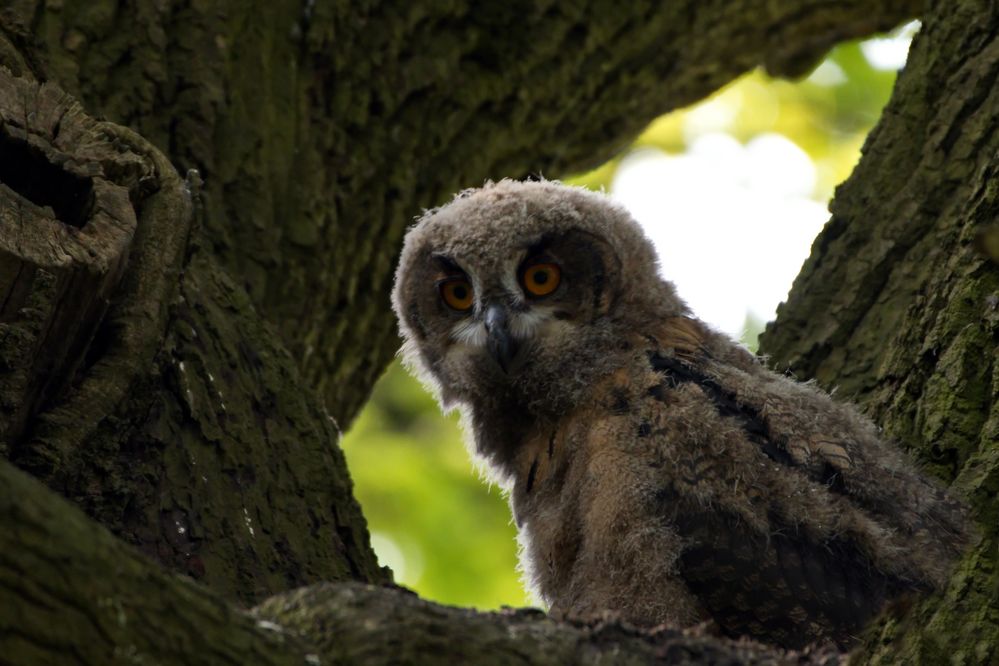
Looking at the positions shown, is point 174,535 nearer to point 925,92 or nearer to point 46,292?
point 46,292

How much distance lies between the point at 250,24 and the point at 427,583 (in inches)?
168

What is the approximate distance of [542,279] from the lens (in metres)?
3.78

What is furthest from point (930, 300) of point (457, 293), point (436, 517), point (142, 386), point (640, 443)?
point (436, 517)

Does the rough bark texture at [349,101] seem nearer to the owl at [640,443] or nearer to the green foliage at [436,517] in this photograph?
the owl at [640,443]

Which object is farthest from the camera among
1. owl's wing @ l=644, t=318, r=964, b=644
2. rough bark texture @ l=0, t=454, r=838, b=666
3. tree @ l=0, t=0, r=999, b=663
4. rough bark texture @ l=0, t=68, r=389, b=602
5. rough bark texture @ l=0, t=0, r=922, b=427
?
rough bark texture @ l=0, t=0, r=922, b=427

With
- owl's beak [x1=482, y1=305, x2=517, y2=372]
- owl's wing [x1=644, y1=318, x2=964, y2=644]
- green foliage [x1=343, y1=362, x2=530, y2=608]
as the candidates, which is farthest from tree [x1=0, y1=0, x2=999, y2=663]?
green foliage [x1=343, y1=362, x2=530, y2=608]

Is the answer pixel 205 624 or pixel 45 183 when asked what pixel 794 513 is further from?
pixel 45 183

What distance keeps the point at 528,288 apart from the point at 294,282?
2.42 feet

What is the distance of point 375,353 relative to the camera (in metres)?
4.43

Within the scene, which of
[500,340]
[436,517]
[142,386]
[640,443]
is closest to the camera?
[142,386]

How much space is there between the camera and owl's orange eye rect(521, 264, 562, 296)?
377 cm

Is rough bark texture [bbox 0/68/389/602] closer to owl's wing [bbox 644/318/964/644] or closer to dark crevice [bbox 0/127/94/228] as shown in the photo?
dark crevice [bbox 0/127/94/228]

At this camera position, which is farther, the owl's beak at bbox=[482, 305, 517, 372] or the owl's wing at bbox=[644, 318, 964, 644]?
the owl's beak at bbox=[482, 305, 517, 372]

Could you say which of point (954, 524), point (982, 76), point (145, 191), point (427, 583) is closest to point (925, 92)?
point (982, 76)
